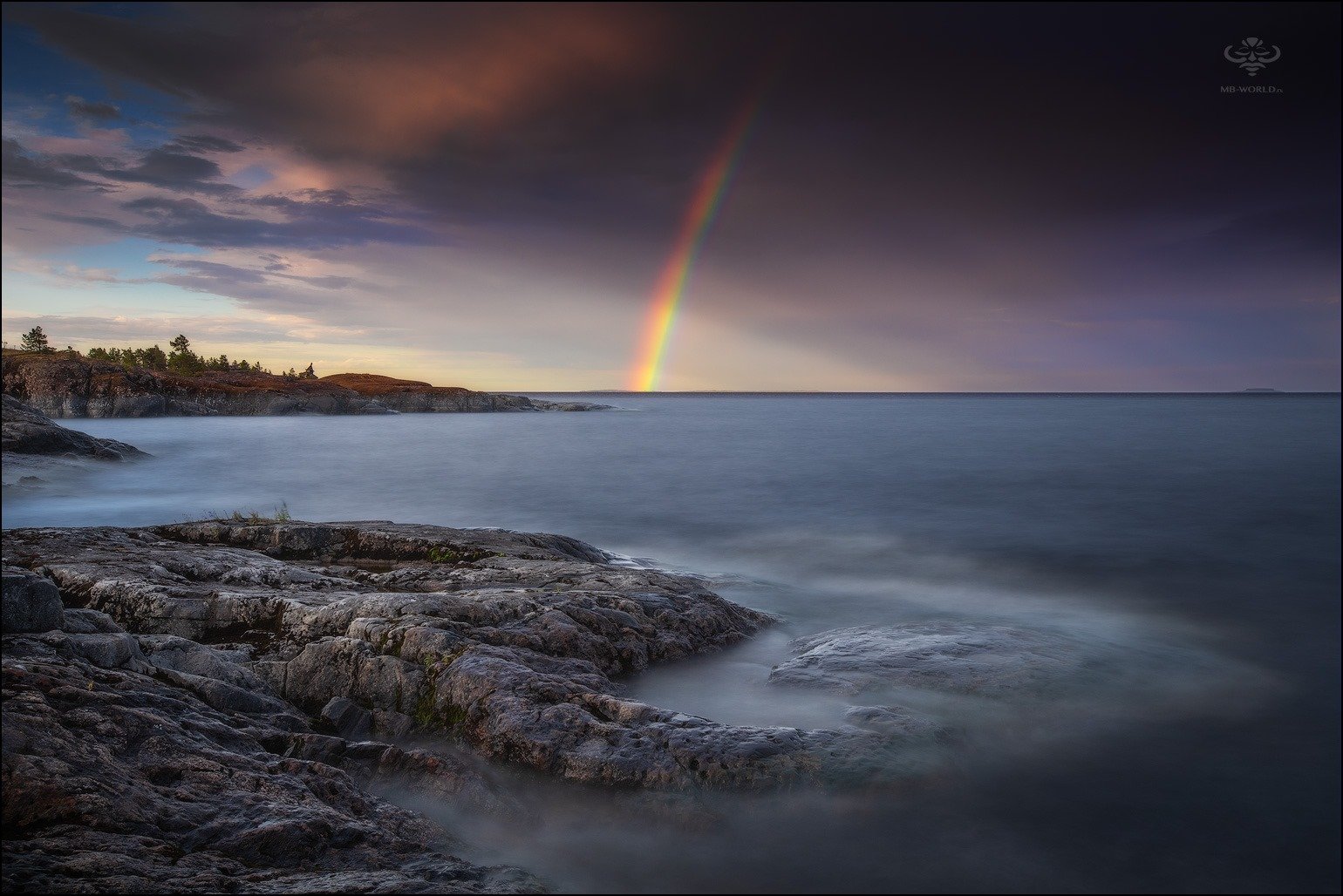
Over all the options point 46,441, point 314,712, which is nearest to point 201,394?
point 46,441

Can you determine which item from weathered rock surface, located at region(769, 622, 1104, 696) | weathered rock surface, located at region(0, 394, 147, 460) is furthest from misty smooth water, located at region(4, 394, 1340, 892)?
weathered rock surface, located at region(0, 394, 147, 460)

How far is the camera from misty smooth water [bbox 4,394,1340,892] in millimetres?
5500

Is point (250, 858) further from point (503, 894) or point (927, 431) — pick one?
point (927, 431)

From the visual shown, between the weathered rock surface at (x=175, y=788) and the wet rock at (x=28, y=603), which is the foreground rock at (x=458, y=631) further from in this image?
the wet rock at (x=28, y=603)

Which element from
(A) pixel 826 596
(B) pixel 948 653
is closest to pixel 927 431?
Answer: (A) pixel 826 596

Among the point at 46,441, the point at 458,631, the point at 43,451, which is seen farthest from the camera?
the point at 46,441

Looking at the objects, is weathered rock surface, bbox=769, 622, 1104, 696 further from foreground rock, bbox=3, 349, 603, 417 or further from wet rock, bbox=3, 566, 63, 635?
foreground rock, bbox=3, 349, 603, 417

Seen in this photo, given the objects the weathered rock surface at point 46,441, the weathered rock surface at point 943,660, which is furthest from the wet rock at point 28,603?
the weathered rock surface at point 46,441

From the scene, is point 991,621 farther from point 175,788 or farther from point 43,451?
point 43,451

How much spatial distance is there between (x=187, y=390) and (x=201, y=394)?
251cm

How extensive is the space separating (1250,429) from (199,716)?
4623 cm

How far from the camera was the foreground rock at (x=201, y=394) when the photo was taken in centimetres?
5614

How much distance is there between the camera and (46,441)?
90.9 feet

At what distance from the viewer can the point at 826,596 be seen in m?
14.3
